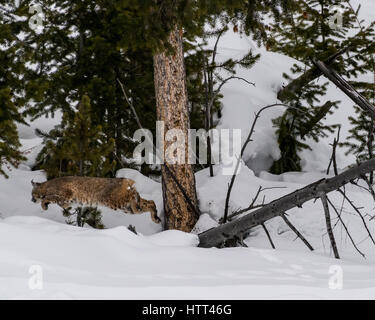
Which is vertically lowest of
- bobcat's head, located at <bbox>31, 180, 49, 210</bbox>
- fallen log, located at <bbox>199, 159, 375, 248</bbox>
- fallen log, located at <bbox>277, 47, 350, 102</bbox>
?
fallen log, located at <bbox>199, 159, 375, 248</bbox>

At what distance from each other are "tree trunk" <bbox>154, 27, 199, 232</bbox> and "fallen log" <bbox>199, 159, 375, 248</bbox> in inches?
61.3

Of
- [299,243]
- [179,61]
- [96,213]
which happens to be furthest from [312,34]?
[96,213]

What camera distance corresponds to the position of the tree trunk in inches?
254

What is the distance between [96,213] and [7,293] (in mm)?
4187

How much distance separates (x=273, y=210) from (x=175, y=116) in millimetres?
2417

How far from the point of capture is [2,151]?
6137 mm

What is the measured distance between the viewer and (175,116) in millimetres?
6566

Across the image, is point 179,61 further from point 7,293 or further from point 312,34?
A: point 312,34
